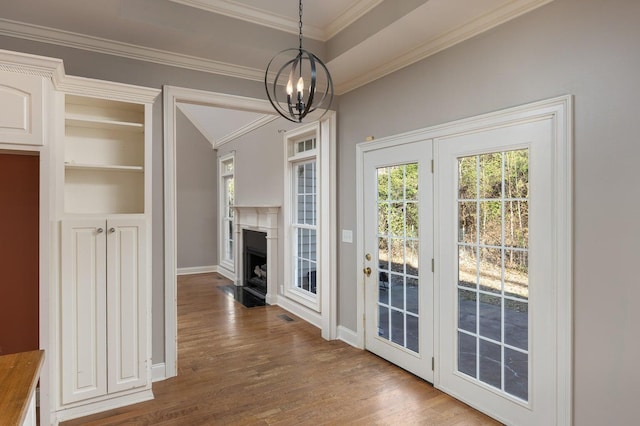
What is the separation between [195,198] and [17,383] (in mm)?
7103

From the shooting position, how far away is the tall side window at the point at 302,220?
4.80 metres

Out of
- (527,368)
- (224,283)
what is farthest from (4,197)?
(224,283)

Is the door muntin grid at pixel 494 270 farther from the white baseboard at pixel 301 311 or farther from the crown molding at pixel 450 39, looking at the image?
the white baseboard at pixel 301 311

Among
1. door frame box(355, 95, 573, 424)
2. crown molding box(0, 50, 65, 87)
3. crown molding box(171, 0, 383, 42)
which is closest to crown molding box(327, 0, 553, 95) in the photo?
crown molding box(171, 0, 383, 42)

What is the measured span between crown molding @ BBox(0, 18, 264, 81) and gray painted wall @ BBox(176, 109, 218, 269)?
192 inches

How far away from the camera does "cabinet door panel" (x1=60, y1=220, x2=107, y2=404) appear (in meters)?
2.44

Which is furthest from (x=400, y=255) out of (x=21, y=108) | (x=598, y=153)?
(x=21, y=108)

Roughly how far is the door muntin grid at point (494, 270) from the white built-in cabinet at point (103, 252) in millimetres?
2367

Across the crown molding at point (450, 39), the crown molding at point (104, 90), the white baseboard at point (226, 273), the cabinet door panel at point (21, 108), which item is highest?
→ the crown molding at point (450, 39)

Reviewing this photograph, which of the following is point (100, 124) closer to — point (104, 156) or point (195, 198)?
point (104, 156)

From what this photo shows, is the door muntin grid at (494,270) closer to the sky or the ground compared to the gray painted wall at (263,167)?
closer to the ground

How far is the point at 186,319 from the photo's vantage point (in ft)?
15.4

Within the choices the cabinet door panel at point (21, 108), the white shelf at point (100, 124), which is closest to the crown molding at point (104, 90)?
the white shelf at point (100, 124)

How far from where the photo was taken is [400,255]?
10.6 ft
